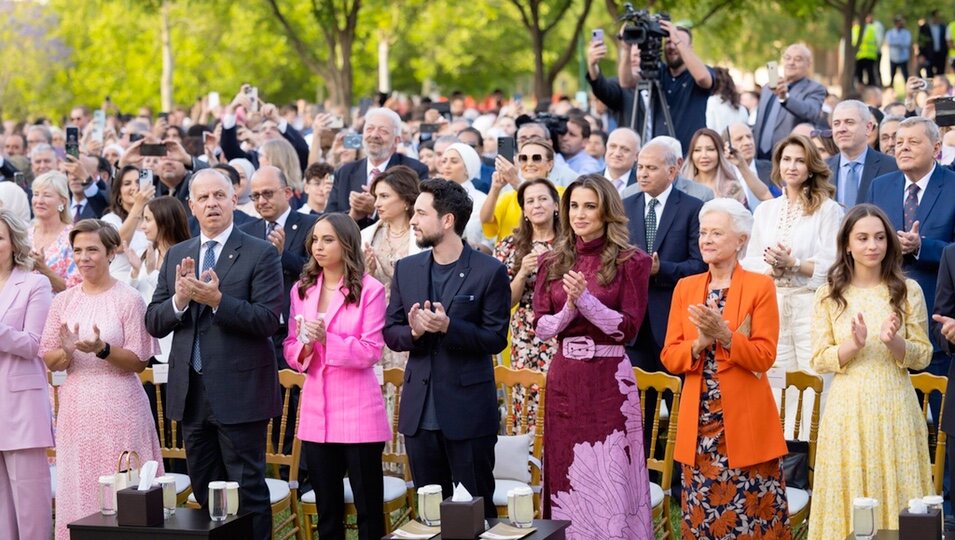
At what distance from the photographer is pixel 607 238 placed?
680 cm

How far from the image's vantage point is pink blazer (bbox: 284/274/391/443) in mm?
7020

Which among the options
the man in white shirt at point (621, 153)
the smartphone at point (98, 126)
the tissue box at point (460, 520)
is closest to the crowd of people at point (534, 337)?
the man in white shirt at point (621, 153)

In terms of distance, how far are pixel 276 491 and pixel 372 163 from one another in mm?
3083

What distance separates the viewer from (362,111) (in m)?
17.0

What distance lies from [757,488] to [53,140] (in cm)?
1266

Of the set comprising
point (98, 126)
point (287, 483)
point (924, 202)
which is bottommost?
point (287, 483)

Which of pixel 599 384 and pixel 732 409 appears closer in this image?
pixel 732 409

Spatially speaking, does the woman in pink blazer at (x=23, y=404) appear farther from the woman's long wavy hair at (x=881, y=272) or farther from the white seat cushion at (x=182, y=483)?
the woman's long wavy hair at (x=881, y=272)

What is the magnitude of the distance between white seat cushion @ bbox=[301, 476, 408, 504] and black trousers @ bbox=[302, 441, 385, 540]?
12 centimetres

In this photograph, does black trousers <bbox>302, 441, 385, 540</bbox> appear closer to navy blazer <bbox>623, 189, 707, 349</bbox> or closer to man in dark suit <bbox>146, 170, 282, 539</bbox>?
man in dark suit <bbox>146, 170, 282, 539</bbox>

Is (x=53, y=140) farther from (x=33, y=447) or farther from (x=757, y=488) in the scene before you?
(x=757, y=488)

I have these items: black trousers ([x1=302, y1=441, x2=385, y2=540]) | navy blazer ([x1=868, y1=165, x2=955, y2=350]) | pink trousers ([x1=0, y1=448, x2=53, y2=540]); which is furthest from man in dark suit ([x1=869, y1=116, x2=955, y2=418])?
pink trousers ([x1=0, y1=448, x2=53, y2=540])

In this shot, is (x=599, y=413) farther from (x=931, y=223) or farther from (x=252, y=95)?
(x=252, y=95)

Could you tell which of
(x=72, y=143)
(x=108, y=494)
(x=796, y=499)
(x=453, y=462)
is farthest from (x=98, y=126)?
(x=796, y=499)
